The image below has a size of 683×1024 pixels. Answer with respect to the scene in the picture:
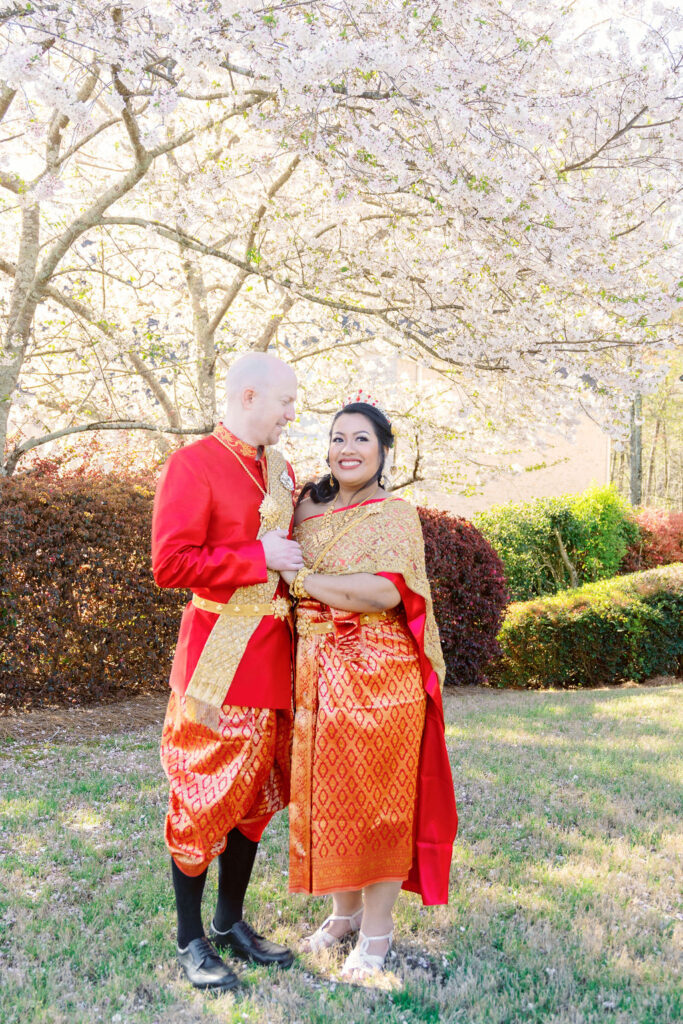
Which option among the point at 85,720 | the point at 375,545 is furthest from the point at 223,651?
the point at 85,720

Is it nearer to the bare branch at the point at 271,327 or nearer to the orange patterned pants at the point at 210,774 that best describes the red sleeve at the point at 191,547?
the orange patterned pants at the point at 210,774

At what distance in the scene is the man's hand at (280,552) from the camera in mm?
2523

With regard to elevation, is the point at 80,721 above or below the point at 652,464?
below

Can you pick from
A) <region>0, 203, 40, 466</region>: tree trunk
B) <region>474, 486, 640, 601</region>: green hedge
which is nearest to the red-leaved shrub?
<region>474, 486, 640, 601</region>: green hedge

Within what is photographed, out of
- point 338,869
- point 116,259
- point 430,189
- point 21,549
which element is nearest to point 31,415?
point 116,259

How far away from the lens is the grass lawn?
2434 millimetres

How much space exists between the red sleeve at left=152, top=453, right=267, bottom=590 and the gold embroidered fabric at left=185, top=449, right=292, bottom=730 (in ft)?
0.21

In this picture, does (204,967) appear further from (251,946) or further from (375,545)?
(375,545)

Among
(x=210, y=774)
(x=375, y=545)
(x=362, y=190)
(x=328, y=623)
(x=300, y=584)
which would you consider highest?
(x=362, y=190)

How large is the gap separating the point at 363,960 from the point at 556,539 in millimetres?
11467

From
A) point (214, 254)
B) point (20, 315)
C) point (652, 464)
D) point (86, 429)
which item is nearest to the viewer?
point (214, 254)

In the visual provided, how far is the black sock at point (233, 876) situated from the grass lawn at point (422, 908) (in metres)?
0.20

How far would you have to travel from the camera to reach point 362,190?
5613 mm

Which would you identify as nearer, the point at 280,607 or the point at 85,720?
the point at 280,607
